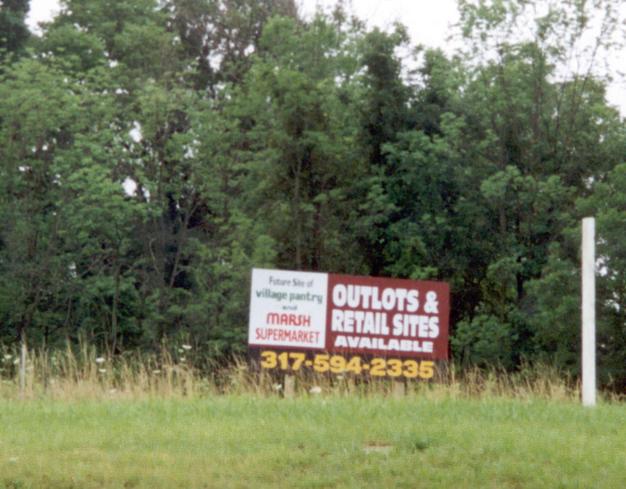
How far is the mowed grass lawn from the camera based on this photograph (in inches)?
396

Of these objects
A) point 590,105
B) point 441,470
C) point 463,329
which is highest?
point 590,105

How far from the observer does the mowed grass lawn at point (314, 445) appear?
10.1 meters

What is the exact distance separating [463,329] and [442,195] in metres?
6.40

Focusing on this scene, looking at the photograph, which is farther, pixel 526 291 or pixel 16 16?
pixel 16 16

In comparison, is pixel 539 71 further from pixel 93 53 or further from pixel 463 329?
pixel 93 53

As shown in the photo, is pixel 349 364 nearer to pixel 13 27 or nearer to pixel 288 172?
pixel 288 172

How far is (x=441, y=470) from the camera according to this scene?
10.2 m

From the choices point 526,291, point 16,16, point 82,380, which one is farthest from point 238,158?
point 82,380

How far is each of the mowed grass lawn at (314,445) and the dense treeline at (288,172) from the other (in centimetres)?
3152

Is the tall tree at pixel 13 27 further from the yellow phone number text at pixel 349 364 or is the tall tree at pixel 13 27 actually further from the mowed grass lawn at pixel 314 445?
the mowed grass lawn at pixel 314 445

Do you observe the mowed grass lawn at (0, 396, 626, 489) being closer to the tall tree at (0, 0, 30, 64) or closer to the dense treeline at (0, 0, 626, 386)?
the dense treeline at (0, 0, 626, 386)

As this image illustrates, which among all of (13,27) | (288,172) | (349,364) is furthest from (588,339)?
(13,27)

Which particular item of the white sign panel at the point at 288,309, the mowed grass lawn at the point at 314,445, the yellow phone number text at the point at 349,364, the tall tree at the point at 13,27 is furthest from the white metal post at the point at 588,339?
the tall tree at the point at 13,27

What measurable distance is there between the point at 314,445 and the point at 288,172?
3932cm
